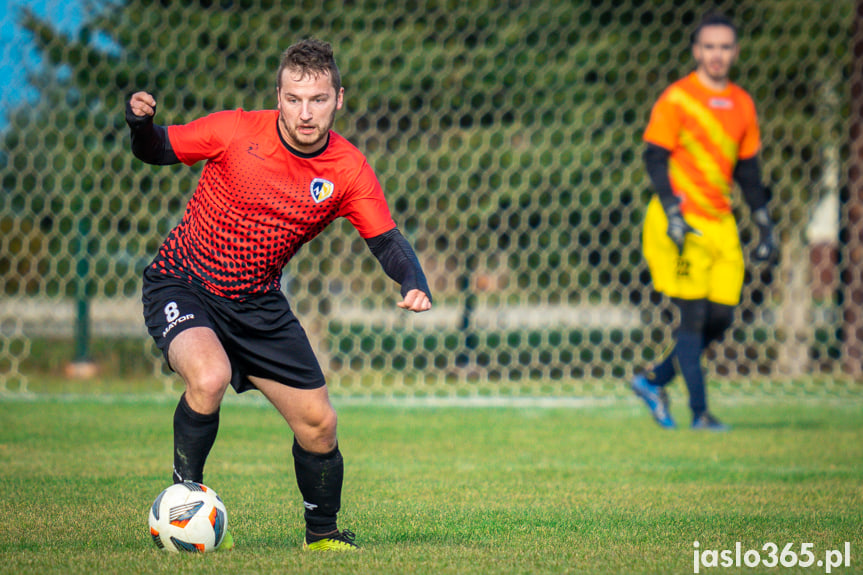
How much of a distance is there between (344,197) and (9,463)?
2.28m

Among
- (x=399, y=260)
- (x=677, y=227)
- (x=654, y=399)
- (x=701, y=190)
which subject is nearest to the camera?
(x=399, y=260)

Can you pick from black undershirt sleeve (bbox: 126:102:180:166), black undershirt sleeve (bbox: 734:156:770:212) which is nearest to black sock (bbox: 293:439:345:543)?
black undershirt sleeve (bbox: 126:102:180:166)

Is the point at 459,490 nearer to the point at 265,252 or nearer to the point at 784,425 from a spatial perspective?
the point at 265,252

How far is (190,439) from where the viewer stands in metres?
2.90

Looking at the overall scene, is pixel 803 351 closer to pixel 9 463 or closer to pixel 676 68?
pixel 676 68

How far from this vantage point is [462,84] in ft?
27.8

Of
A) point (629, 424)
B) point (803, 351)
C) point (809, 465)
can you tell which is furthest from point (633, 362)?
point (809, 465)

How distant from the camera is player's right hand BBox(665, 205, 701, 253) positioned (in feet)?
17.8

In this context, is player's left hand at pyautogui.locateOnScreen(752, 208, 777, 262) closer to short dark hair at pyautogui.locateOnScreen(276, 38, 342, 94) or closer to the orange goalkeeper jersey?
the orange goalkeeper jersey

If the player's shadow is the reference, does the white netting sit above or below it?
above

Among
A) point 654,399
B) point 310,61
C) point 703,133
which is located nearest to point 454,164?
point 703,133

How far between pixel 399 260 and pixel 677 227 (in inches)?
107

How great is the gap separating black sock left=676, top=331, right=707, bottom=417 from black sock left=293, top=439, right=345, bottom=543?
3219mm

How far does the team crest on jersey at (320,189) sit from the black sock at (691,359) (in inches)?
127
